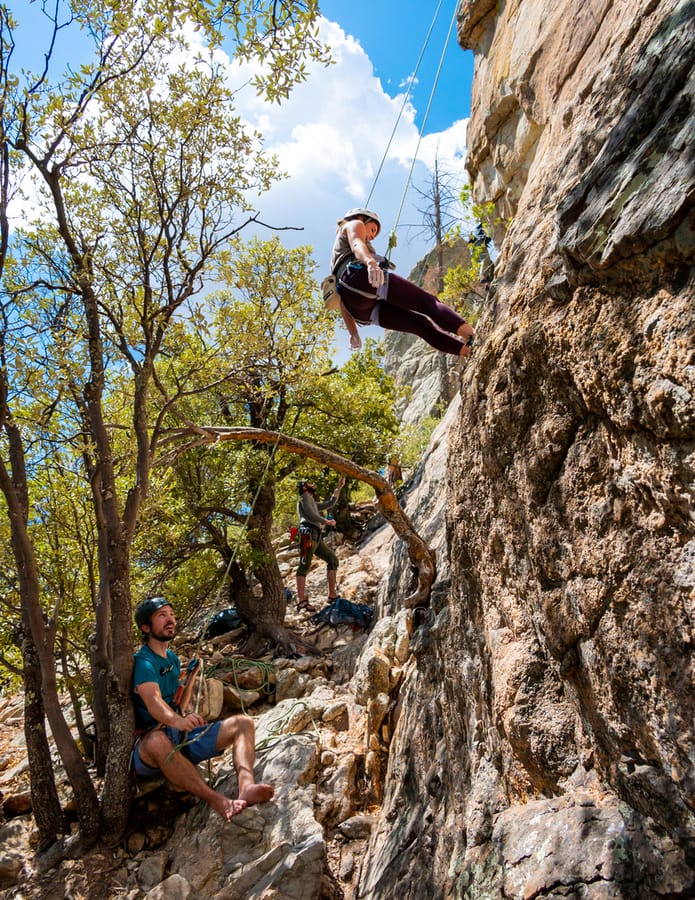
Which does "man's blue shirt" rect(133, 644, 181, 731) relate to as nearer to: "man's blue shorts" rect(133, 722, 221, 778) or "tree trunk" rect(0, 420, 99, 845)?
"man's blue shorts" rect(133, 722, 221, 778)

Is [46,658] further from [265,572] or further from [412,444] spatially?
[412,444]

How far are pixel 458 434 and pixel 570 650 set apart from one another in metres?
1.87

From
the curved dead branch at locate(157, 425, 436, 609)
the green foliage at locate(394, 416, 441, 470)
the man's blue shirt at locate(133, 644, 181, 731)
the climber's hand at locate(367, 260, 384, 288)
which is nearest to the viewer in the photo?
the climber's hand at locate(367, 260, 384, 288)

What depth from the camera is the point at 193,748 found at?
4965 millimetres

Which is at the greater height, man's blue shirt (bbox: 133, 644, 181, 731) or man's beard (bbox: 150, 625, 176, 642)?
man's beard (bbox: 150, 625, 176, 642)

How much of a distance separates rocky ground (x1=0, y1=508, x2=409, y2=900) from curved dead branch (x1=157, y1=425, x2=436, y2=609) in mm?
539

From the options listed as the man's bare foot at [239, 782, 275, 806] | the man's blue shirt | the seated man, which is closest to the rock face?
the man's bare foot at [239, 782, 275, 806]

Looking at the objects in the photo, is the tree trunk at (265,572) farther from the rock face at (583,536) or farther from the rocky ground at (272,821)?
the rock face at (583,536)

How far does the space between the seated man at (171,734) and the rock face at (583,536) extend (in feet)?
4.07

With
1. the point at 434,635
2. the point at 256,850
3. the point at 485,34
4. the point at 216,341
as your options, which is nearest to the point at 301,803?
the point at 256,850

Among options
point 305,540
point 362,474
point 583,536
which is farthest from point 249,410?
point 583,536

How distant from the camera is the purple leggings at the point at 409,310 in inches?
180

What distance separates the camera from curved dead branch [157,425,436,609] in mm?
5375

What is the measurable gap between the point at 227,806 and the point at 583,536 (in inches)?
148
